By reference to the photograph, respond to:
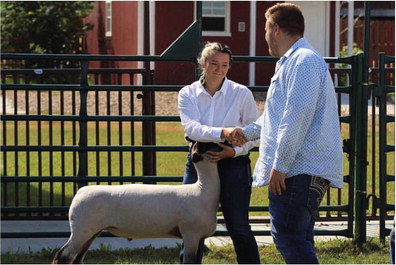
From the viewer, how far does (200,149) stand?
649cm

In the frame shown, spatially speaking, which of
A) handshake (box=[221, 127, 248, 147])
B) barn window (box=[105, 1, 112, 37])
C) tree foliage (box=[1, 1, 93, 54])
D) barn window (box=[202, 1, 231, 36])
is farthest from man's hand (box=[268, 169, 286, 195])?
barn window (box=[105, 1, 112, 37])

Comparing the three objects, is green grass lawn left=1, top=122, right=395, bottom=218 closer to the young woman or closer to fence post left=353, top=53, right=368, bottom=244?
fence post left=353, top=53, right=368, bottom=244

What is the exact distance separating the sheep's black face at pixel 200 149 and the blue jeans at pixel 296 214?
0.84m

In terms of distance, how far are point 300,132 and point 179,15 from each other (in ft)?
73.6

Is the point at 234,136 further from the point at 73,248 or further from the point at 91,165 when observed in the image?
the point at 91,165

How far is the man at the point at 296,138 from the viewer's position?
559cm

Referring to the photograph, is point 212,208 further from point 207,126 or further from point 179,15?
point 179,15

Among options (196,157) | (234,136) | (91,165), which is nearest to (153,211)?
(196,157)

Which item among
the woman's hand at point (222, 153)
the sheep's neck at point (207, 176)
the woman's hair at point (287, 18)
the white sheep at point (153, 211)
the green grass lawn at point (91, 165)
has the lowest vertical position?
the green grass lawn at point (91, 165)

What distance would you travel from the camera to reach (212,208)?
652 centimetres

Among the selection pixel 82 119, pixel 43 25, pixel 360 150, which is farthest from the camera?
pixel 43 25

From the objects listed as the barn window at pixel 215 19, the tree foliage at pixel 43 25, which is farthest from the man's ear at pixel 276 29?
the tree foliage at pixel 43 25

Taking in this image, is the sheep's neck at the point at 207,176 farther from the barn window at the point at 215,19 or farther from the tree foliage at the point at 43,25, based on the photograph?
the tree foliage at the point at 43,25

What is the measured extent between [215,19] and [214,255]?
67.1ft
